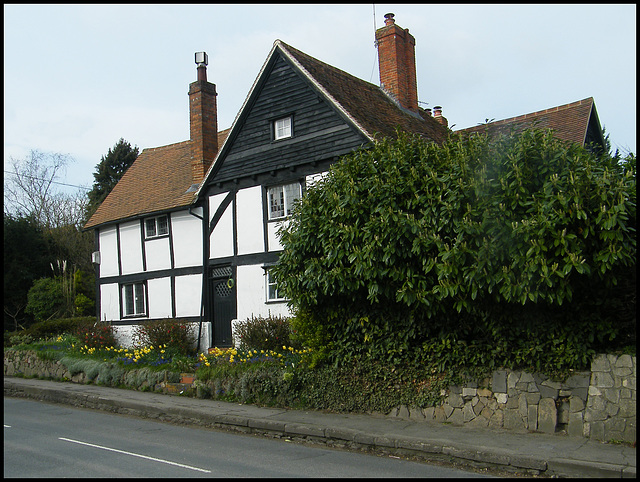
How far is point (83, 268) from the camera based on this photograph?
38031 millimetres

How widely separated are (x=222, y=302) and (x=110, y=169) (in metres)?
29.8

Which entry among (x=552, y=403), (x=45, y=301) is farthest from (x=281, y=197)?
(x=45, y=301)

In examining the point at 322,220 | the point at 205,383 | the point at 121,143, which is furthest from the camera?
the point at 121,143

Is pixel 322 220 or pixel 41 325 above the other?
pixel 322 220

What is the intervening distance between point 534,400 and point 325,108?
10115 millimetres

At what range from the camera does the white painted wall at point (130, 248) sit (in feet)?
72.9

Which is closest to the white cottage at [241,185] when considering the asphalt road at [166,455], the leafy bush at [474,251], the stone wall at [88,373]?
the stone wall at [88,373]

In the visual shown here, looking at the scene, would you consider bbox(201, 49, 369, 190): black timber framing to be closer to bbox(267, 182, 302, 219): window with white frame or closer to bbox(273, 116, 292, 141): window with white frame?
bbox(273, 116, 292, 141): window with white frame

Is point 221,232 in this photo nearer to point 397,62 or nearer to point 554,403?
point 397,62

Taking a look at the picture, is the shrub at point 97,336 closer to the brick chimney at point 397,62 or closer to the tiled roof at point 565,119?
the brick chimney at point 397,62

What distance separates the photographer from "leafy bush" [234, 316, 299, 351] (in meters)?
15.6

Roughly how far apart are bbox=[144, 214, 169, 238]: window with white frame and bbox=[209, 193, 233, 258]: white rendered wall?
2610mm

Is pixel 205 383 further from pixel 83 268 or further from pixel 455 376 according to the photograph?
pixel 83 268

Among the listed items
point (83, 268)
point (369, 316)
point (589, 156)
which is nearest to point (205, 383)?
point (369, 316)
